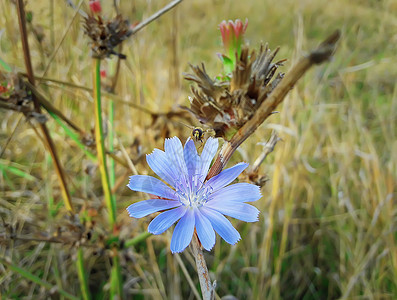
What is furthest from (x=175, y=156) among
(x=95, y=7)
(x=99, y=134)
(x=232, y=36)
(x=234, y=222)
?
(x=234, y=222)

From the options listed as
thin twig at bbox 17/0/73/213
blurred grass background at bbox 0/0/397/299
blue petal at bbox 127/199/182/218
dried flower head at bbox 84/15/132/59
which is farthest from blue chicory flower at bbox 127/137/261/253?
blurred grass background at bbox 0/0/397/299

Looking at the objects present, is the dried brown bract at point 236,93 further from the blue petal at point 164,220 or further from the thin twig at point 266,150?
the thin twig at point 266,150

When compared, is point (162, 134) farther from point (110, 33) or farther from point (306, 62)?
point (306, 62)

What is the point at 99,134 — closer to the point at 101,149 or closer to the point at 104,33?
the point at 101,149

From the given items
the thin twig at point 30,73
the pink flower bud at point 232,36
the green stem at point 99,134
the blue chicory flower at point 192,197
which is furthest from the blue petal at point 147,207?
the thin twig at point 30,73

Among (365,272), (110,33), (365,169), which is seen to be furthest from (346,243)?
(110,33)

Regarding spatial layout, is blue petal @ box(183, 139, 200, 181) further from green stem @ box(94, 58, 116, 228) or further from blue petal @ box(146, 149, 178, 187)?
green stem @ box(94, 58, 116, 228)
